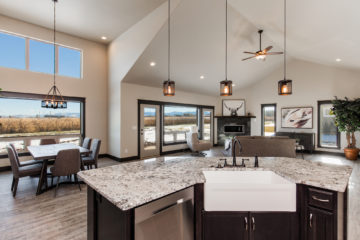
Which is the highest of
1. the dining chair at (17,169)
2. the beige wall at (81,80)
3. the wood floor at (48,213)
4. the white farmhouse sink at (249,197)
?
the beige wall at (81,80)

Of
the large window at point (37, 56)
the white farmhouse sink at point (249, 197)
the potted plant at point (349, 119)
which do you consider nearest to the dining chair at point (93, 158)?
the large window at point (37, 56)

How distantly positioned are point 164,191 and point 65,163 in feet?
9.73

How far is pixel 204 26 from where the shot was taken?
15.0 ft

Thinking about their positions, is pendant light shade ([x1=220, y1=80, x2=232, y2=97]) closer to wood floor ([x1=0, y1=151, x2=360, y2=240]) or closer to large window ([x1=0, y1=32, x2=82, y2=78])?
wood floor ([x1=0, y1=151, x2=360, y2=240])

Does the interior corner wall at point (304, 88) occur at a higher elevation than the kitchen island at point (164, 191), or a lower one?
higher

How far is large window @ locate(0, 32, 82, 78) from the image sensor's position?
481cm

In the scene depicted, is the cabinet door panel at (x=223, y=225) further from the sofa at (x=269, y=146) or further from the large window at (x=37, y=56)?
the large window at (x=37, y=56)

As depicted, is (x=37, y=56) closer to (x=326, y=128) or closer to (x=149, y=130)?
(x=149, y=130)

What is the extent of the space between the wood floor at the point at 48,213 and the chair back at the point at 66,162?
17.2 inches

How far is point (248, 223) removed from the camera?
1.44 metres

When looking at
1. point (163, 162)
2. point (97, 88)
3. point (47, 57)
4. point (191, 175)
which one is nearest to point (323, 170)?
point (191, 175)

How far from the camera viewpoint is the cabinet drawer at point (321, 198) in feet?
4.44

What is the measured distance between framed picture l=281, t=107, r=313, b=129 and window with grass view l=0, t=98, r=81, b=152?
27.7 feet

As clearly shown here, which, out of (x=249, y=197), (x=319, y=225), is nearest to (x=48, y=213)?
(x=249, y=197)
